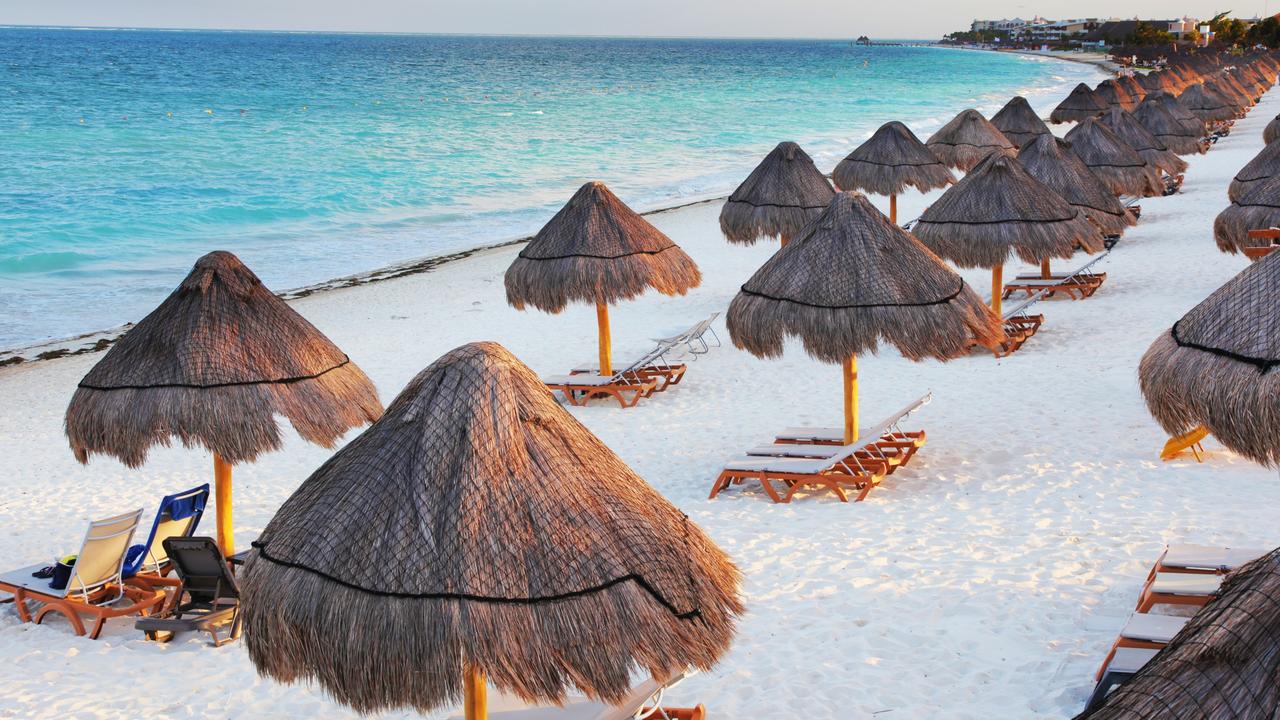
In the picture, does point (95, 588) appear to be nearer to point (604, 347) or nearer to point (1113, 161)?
point (604, 347)

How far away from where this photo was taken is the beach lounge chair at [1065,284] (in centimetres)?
1340

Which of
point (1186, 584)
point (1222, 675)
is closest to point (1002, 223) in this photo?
point (1186, 584)

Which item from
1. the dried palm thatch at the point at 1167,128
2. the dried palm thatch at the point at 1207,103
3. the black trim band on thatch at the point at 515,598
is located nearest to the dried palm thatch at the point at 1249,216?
the black trim band on thatch at the point at 515,598

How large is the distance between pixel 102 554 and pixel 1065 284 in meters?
10.7

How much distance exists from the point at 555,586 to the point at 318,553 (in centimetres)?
74

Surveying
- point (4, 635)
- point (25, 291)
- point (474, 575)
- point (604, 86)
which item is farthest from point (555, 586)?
point (604, 86)

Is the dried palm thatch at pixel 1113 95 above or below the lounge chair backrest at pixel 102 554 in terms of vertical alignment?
above

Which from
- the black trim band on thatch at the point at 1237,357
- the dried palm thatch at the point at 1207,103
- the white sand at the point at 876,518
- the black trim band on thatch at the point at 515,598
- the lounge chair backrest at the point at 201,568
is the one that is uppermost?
the black trim band on thatch at the point at 1237,357

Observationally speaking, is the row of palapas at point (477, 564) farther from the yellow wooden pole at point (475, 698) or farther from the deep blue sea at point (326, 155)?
the deep blue sea at point (326, 155)

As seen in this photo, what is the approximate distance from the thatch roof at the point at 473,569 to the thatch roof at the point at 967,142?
17381 millimetres

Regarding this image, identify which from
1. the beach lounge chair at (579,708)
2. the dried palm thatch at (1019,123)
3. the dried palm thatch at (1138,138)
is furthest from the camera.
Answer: the dried palm thatch at (1019,123)

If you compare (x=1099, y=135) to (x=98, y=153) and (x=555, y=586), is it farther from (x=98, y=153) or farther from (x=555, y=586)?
(x=98, y=153)

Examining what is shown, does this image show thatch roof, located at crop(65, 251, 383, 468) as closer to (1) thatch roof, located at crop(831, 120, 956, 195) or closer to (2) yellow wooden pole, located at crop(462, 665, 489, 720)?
(2) yellow wooden pole, located at crop(462, 665, 489, 720)

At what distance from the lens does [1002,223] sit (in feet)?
37.4
